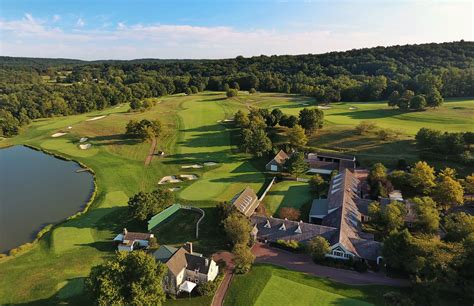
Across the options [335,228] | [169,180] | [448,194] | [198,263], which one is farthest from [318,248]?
[169,180]

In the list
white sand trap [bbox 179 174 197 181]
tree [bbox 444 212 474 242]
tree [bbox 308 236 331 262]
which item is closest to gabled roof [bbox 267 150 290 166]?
white sand trap [bbox 179 174 197 181]

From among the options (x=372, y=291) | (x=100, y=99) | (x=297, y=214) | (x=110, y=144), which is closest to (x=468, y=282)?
(x=372, y=291)

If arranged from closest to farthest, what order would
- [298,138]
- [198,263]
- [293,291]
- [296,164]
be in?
1. [293,291]
2. [198,263]
3. [296,164]
4. [298,138]

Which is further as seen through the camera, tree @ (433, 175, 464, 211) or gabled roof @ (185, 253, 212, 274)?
tree @ (433, 175, 464, 211)

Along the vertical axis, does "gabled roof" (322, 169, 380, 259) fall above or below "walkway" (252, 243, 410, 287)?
above

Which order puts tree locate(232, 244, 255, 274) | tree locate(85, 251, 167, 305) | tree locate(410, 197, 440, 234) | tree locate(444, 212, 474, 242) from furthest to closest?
1. tree locate(410, 197, 440, 234)
2. tree locate(444, 212, 474, 242)
3. tree locate(232, 244, 255, 274)
4. tree locate(85, 251, 167, 305)

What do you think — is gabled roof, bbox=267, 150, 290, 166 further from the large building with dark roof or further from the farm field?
the large building with dark roof

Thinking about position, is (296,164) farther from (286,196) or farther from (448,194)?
(448,194)
